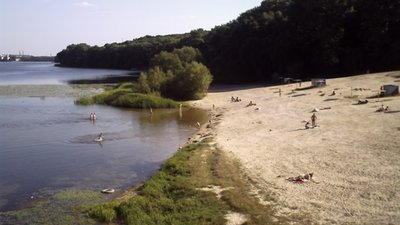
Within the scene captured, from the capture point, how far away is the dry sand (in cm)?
2048

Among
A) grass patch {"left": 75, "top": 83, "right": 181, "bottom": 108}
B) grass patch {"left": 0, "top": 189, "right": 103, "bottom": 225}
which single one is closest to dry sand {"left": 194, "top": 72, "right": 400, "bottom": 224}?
grass patch {"left": 0, "top": 189, "right": 103, "bottom": 225}

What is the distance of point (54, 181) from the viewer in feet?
95.7

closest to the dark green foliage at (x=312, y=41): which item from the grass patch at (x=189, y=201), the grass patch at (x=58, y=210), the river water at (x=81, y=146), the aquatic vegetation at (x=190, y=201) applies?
the river water at (x=81, y=146)

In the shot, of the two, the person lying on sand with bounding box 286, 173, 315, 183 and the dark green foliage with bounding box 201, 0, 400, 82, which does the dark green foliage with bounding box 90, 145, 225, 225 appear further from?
the dark green foliage with bounding box 201, 0, 400, 82

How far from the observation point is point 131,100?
68.9m

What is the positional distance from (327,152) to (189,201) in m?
11.8

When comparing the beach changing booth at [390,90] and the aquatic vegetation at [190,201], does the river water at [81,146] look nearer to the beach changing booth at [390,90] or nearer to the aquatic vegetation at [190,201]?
the aquatic vegetation at [190,201]

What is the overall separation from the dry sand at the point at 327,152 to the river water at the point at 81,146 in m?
6.31

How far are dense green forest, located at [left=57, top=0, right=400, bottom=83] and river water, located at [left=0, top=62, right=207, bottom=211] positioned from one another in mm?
34064

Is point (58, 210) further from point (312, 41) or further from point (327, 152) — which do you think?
point (312, 41)

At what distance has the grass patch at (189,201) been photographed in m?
20.5

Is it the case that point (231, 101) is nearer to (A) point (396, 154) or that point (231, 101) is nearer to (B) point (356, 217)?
(A) point (396, 154)

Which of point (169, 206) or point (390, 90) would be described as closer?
point (169, 206)

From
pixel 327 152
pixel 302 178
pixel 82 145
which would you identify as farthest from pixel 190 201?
pixel 82 145
